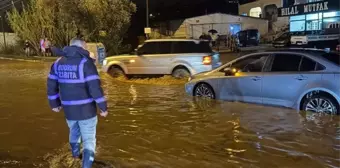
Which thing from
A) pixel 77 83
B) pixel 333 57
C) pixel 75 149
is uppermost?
pixel 333 57

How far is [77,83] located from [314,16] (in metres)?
37.5

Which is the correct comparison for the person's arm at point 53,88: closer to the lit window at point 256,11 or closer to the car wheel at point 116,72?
the car wheel at point 116,72

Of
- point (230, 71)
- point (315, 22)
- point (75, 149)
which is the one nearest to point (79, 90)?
point (75, 149)

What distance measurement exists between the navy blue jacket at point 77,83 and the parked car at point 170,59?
32.9 feet

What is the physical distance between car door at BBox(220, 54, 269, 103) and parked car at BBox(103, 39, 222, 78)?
15.2 feet

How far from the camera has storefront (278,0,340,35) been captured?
34969 millimetres

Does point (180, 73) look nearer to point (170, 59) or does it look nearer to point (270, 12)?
point (170, 59)

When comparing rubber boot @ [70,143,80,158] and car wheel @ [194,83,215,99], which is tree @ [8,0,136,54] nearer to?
car wheel @ [194,83,215,99]

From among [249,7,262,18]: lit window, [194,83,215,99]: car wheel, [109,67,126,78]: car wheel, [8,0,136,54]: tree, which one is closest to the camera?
Result: [194,83,215,99]: car wheel

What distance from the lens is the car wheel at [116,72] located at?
54.5 ft

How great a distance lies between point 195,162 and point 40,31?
32.1m

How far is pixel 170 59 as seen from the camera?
15.5 metres

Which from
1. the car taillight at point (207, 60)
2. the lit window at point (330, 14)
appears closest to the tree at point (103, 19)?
the car taillight at point (207, 60)

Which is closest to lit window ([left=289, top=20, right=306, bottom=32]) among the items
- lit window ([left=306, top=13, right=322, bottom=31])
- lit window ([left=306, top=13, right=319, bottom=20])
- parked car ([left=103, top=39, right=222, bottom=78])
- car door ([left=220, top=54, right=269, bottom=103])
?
lit window ([left=306, top=13, right=322, bottom=31])
